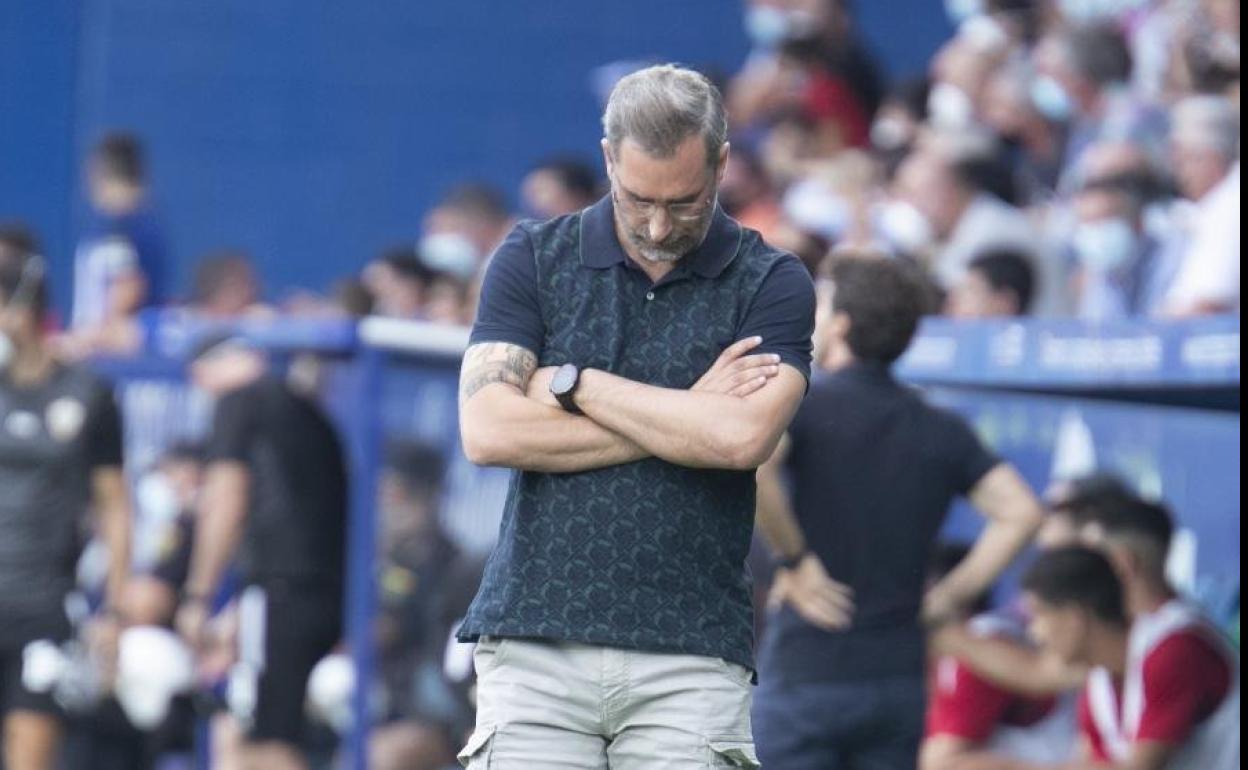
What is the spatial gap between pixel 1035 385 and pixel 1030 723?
3.28ft

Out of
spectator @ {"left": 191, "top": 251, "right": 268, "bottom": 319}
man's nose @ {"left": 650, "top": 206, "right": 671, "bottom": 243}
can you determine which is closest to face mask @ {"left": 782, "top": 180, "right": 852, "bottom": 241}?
spectator @ {"left": 191, "top": 251, "right": 268, "bottom": 319}

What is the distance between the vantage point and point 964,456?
619 centimetres

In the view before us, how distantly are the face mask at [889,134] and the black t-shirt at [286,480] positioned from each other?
3.47m

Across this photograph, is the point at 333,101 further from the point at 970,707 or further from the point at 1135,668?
the point at 1135,668

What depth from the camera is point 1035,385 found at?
731 centimetres

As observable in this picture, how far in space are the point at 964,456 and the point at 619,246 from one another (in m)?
2.08

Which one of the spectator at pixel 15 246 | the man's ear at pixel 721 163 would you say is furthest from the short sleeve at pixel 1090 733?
the spectator at pixel 15 246

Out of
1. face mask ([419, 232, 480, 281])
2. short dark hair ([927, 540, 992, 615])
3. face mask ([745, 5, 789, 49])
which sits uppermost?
face mask ([745, 5, 789, 49])

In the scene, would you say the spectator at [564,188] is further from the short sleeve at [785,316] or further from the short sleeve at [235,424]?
the short sleeve at [785,316]

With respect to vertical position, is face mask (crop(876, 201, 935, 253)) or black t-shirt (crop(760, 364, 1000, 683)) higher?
face mask (crop(876, 201, 935, 253))

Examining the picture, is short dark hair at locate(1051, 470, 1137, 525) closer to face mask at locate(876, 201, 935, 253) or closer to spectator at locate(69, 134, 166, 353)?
face mask at locate(876, 201, 935, 253)

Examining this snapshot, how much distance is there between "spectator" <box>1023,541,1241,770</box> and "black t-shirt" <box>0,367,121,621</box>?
12.0 feet

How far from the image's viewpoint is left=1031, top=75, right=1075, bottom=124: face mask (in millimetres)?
10789

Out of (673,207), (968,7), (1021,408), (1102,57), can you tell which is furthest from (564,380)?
(968,7)
